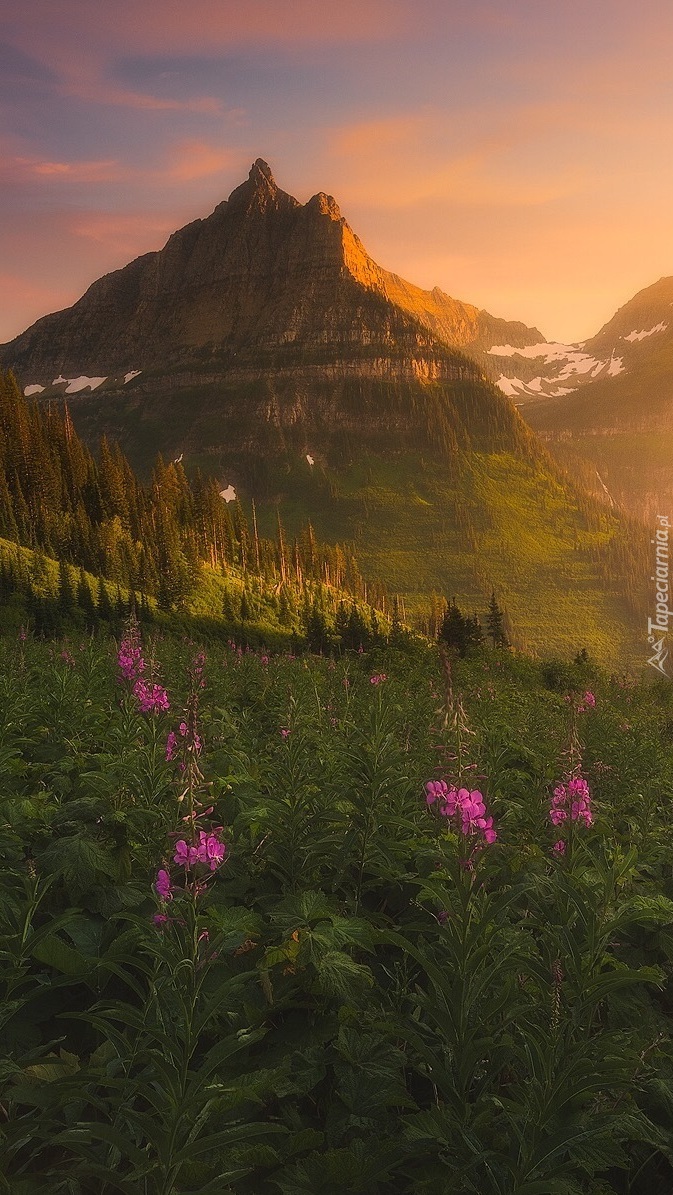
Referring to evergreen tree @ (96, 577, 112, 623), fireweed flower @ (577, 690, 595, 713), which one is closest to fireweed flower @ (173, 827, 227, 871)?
fireweed flower @ (577, 690, 595, 713)

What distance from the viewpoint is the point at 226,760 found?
A: 719 centimetres

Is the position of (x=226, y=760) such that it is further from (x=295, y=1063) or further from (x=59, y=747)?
(x=295, y=1063)

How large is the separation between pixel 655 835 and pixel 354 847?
10.9ft

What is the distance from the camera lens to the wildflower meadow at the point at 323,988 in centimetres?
253

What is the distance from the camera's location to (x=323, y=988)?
3365 mm

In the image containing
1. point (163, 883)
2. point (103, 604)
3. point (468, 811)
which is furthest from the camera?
point (103, 604)

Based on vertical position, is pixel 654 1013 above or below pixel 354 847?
below

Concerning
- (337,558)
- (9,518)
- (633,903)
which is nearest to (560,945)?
(633,903)

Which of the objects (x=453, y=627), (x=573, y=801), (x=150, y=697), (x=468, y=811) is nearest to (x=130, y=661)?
(x=150, y=697)

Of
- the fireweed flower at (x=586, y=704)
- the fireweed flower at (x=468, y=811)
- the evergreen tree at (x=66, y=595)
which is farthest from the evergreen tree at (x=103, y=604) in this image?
the fireweed flower at (x=468, y=811)

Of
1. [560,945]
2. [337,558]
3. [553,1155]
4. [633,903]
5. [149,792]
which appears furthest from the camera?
[337,558]

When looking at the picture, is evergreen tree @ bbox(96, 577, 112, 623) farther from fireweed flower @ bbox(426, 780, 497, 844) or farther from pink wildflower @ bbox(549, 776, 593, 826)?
fireweed flower @ bbox(426, 780, 497, 844)

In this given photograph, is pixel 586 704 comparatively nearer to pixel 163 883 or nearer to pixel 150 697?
pixel 150 697

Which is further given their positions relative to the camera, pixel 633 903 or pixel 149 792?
pixel 149 792
